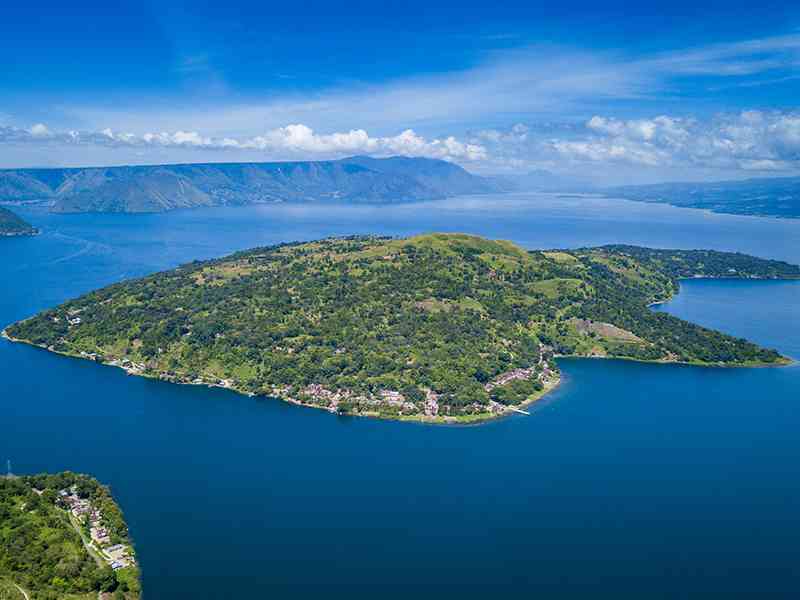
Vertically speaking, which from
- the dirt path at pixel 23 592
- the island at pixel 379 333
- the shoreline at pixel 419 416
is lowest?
the shoreline at pixel 419 416

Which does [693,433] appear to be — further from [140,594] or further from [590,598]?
[140,594]

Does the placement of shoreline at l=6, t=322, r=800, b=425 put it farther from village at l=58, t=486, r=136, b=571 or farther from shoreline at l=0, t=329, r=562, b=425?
village at l=58, t=486, r=136, b=571

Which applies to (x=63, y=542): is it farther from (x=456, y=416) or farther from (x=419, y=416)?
(x=456, y=416)

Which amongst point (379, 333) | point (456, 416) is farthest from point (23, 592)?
point (379, 333)

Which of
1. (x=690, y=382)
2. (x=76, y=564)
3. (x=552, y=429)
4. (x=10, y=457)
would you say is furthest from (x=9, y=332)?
(x=690, y=382)

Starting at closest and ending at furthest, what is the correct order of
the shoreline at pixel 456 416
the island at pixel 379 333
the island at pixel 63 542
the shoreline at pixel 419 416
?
1. the island at pixel 63 542
2. the shoreline at pixel 419 416
3. the shoreline at pixel 456 416
4. the island at pixel 379 333

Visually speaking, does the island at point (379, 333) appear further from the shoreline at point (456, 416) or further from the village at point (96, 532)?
the village at point (96, 532)

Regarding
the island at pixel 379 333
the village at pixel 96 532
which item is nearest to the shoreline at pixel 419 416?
the island at pixel 379 333
